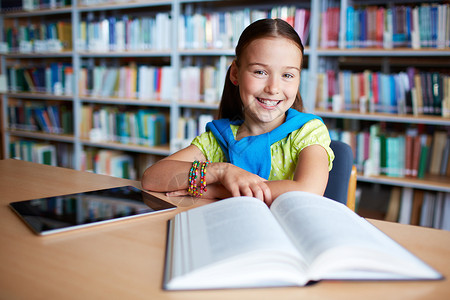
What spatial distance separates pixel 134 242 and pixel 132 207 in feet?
0.61

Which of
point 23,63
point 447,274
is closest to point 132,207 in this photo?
point 447,274

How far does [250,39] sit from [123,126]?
236cm

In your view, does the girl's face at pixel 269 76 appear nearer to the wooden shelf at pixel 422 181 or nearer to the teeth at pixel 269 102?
the teeth at pixel 269 102

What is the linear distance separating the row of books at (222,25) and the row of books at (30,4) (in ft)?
4.26

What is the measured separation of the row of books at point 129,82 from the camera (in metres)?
3.04

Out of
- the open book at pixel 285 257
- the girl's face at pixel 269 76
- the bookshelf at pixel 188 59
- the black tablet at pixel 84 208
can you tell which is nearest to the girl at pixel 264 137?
the girl's face at pixel 269 76

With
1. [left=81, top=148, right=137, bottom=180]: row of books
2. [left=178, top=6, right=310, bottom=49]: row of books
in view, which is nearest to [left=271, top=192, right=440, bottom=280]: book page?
[left=178, top=6, right=310, bottom=49]: row of books

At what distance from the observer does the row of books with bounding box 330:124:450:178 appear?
2.29m

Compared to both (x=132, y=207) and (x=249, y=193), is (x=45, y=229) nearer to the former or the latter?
(x=132, y=207)

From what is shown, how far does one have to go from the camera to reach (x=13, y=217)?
760 millimetres

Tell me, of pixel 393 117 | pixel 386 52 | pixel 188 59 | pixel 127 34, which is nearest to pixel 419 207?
pixel 393 117

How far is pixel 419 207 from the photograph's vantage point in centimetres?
240

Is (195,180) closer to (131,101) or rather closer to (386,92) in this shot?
(386,92)

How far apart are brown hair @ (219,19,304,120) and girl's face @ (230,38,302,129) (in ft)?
0.07
